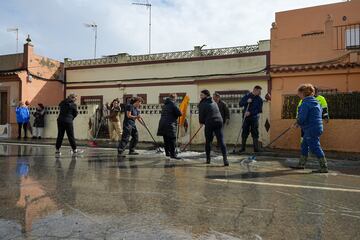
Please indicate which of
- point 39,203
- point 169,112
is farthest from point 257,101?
point 39,203

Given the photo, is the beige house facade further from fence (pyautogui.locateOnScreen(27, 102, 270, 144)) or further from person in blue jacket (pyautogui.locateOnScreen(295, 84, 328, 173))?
person in blue jacket (pyautogui.locateOnScreen(295, 84, 328, 173))

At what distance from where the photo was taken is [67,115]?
11.4 metres

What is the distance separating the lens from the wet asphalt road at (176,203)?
4125 millimetres

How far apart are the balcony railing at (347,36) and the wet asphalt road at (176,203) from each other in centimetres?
848

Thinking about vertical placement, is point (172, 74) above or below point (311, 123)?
above

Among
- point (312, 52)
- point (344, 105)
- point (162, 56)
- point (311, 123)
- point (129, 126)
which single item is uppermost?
point (162, 56)

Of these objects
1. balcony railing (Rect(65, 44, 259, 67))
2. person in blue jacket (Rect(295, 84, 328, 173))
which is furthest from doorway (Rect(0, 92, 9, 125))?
person in blue jacket (Rect(295, 84, 328, 173))

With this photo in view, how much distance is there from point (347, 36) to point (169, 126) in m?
9.25

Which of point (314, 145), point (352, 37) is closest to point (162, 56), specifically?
point (352, 37)

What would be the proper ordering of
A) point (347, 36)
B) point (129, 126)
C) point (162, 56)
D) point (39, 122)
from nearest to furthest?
1. point (129, 126)
2. point (347, 36)
3. point (39, 122)
4. point (162, 56)

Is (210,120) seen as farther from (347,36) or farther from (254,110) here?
(347,36)

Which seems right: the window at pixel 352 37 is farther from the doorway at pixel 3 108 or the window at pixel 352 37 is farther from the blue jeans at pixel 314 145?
the doorway at pixel 3 108

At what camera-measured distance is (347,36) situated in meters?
16.0

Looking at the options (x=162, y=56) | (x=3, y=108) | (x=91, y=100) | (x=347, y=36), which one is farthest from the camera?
(x=91, y=100)
